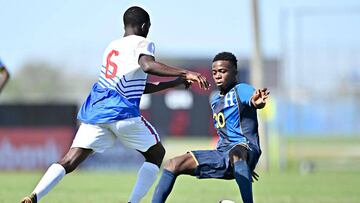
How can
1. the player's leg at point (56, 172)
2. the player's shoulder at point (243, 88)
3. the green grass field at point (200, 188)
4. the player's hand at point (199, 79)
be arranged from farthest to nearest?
the green grass field at point (200, 188) → the player's shoulder at point (243, 88) → the player's leg at point (56, 172) → the player's hand at point (199, 79)

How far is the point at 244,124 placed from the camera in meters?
10.3

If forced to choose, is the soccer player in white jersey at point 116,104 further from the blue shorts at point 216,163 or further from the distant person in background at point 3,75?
the distant person in background at point 3,75

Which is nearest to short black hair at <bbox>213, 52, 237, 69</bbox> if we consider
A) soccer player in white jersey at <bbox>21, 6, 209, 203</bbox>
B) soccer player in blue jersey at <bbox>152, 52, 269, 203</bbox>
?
soccer player in blue jersey at <bbox>152, 52, 269, 203</bbox>

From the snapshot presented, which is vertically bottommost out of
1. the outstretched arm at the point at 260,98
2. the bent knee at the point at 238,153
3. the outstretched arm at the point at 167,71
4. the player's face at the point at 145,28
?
the bent knee at the point at 238,153

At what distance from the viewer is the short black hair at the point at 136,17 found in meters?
10.1

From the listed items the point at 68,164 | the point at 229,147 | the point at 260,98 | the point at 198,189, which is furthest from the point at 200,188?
the point at 260,98

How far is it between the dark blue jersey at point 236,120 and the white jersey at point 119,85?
3.08 feet

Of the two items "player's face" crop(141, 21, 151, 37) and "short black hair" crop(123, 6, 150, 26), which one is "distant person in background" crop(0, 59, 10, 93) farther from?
"player's face" crop(141, 21, 151, 37)

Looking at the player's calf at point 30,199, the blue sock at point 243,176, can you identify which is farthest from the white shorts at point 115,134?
the blue sock at point 243,176

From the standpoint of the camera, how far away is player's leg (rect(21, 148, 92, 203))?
988 cm

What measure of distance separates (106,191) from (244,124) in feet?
22.0

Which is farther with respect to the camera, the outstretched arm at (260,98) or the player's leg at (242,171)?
the player's leg at (242,171)

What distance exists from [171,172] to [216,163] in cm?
50

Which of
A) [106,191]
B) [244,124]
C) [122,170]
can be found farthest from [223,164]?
[122,170]
